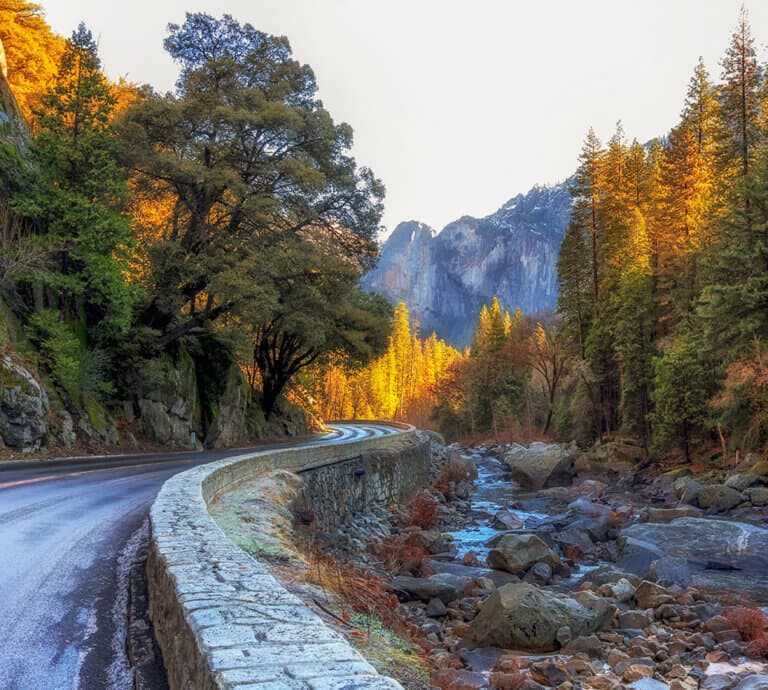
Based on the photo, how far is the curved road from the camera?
3.75m

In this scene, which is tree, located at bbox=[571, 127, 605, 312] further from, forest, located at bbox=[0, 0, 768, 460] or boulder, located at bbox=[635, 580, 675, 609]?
boulder, located at bbox=[635, 580, 675, 609]

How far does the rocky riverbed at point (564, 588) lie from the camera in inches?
277

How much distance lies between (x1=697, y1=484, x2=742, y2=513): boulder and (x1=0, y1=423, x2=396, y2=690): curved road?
58.1 feet

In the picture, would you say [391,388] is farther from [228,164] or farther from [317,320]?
[228,164]

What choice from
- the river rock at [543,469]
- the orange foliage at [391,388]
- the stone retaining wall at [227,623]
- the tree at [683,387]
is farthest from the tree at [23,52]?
the orange foliage at [391,388]

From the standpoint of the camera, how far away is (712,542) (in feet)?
46.8

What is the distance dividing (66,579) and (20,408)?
1272 centimetres

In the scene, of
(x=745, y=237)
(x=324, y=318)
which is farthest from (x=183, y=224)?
(x=745, y=237)

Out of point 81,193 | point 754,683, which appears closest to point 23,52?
point 81,193

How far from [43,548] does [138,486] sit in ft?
17.1

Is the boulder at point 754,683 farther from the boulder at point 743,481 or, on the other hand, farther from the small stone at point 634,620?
the boulder at point 743,481

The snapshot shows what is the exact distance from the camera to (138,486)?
11641mm

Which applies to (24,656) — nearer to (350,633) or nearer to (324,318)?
(350,633)

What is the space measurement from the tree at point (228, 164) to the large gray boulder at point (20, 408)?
268 inches
